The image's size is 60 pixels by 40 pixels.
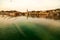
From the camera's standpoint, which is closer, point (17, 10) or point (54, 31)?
point (54, 31)

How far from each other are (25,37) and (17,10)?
1.18 ft

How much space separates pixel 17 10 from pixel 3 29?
30 cm

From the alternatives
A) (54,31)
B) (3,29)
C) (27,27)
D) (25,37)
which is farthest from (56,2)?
(3,29)

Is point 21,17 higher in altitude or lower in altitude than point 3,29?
higher

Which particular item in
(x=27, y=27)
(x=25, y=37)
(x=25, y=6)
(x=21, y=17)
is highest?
(x=25, y=6)

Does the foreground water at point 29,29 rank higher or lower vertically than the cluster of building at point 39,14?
lower

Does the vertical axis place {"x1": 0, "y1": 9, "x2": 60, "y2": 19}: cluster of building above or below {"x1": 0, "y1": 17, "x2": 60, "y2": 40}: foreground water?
above

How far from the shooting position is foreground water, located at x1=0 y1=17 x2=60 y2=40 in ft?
4.60

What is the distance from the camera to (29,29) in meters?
1.45

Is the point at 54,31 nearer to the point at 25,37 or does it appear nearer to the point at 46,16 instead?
the point at 46,16

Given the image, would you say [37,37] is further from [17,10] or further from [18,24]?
[17,10]

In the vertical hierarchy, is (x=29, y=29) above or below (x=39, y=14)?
below

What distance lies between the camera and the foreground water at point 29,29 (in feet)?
4.60

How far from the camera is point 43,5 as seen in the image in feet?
4.77
